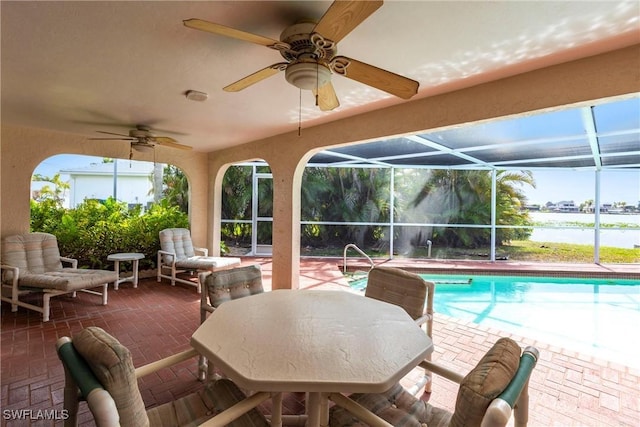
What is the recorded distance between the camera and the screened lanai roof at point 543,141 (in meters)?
3.88

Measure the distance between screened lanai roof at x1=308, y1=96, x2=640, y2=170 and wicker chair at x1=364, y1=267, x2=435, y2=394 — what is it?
5.47ft

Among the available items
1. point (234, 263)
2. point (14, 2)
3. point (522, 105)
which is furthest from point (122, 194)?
point (522, 105)

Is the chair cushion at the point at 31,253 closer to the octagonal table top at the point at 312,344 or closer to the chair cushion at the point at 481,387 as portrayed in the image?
the octagonal table top at the point at 312,344

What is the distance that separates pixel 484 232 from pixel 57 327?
932cm

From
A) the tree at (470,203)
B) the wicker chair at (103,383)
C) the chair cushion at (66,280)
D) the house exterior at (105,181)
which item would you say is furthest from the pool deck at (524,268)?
the house exterior at (105,181)

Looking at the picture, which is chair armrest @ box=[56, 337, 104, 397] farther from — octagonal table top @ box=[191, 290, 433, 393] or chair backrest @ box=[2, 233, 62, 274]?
chair backrest @ box=[2, 233, 62, 274]

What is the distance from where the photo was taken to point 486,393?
92 cm

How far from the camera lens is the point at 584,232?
8391 millimetres

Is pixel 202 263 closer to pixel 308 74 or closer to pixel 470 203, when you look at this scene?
pixel 308 74

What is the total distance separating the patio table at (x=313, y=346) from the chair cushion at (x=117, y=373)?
0.35 m

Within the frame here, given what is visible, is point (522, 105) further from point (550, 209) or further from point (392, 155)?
point (550, 209)

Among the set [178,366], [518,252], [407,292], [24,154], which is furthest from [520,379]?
[518,252]

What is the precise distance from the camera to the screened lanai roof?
3881 millimetres

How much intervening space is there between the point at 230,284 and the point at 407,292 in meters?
1.41
